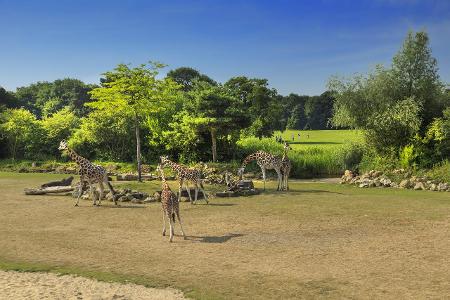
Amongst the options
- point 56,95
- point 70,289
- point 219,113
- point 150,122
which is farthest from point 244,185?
point 56,95

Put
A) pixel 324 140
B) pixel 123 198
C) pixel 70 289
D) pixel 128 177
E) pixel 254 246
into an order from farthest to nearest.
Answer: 1. pixel 324 140
2. pixel 128 177
3. pixel 123 198
4. pixel 254 246
5. pixel 70 289

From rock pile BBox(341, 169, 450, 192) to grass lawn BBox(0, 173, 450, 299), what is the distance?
11.0ft

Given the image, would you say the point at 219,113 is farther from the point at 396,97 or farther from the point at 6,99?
the point at 6,99

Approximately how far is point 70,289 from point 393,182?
20183mm

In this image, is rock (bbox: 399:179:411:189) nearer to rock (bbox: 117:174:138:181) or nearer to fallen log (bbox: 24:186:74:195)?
rock (bbox: 117:174:138:181)

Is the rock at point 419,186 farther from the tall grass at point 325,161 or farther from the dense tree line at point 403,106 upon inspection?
the tall grass at point 325,161

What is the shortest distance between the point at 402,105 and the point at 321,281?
857 inches

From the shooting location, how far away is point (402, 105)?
28484 millimetres

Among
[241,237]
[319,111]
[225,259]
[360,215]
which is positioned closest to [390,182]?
[360,215]

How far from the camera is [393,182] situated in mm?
25031

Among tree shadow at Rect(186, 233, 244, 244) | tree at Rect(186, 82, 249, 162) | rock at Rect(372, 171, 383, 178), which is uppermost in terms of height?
tree at Rect(186, 82, 249, 162)

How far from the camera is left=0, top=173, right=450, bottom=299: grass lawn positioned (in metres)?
9.43

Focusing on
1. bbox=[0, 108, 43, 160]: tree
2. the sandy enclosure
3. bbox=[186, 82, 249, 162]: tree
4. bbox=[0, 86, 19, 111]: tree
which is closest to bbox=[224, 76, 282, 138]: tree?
bbox=[186, 82, 249, 162]: tree

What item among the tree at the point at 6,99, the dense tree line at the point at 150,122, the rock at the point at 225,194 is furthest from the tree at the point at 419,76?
the tree at the point at 6,99
